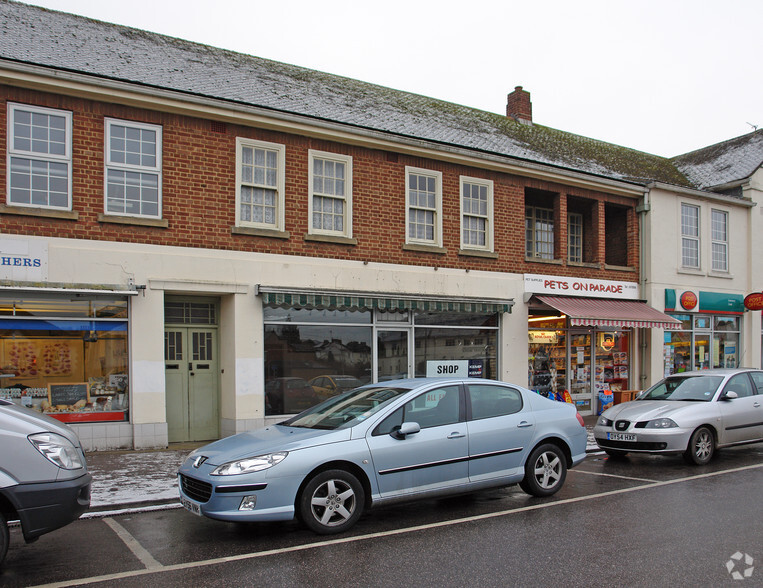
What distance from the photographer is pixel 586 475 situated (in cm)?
945

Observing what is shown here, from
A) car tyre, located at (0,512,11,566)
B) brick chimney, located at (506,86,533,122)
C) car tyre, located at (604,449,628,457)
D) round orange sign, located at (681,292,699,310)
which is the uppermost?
brick chimney, located at (506,86,533,122)

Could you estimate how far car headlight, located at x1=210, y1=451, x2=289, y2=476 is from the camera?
19.9ft

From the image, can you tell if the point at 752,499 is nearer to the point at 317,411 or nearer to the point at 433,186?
the point at 317,411

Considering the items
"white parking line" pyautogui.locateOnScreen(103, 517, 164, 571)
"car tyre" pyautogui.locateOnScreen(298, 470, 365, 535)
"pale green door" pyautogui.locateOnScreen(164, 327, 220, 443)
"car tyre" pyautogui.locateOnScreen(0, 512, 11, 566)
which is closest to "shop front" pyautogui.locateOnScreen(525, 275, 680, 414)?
"pale green door" pyautogui.locateOnScreen(164, 327, 220, 443)

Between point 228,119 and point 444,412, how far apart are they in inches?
289

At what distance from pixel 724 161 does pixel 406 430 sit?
1912cm

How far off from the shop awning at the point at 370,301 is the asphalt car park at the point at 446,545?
17.5ft

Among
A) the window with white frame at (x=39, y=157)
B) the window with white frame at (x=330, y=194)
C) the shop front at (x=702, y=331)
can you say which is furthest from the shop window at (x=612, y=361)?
the window with white frame at (x=39, y=157)

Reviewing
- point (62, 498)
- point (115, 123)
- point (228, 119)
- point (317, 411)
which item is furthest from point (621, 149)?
point (62, 498)

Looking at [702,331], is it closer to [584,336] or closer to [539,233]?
[584,336]

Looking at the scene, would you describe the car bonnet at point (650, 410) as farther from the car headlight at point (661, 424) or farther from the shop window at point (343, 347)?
the shop window at point (343, 347)

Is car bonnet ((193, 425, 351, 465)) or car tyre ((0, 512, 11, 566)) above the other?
car bonnet ((193, 425, 351, 465))

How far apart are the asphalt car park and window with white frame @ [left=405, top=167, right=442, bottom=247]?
7.29m

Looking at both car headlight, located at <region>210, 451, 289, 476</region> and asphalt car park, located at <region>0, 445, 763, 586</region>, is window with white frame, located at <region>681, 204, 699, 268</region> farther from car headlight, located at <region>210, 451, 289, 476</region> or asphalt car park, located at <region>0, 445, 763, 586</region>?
car headlight, located at <region>210, 451, 289, 476</region>
